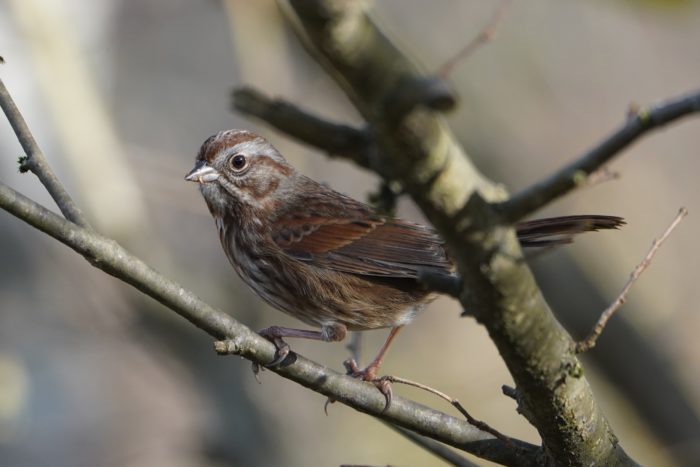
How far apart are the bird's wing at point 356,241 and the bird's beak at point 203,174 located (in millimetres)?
389

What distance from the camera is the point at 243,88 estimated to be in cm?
199

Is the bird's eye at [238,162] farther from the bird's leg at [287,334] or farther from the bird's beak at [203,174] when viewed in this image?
the bird's leg at [287,334]

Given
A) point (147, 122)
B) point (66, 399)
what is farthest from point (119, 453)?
point (147, 122)

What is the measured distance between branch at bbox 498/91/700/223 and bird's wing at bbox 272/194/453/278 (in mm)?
2293

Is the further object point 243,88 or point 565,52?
point 565,52

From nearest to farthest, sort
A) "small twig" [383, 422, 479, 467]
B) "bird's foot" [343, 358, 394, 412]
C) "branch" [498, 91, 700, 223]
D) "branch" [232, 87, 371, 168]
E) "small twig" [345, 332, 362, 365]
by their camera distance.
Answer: "branch" [498, 91, 700, 223], "branch" [232, 87, 371, 168], "small twig" [383, 422, 479, 467], "bird's foot" [343, 358, 394, 412], "small twig" [345, 332, 362, 365]

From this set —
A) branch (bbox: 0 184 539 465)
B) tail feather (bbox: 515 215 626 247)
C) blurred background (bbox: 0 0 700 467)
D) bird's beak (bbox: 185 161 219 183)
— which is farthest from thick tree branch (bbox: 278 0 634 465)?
bird's beak (bbox: 185 161 219 183)

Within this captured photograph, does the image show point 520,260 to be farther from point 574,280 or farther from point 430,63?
point 430,63

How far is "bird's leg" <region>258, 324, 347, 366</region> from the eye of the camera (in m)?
3.05

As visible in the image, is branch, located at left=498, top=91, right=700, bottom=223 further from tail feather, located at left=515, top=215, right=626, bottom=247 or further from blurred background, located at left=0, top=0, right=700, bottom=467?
blurred background, located at left=0, top=0, right=700, bottom=467

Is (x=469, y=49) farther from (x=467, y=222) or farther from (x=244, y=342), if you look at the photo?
(x=244, y=342)

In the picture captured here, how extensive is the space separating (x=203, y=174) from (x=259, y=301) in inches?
87.7

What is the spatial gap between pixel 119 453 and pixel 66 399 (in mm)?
926

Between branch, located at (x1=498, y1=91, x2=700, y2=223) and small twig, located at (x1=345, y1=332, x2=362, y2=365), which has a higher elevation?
small twig, located at (x1=345, y1=332, x2=362, y2=365)
